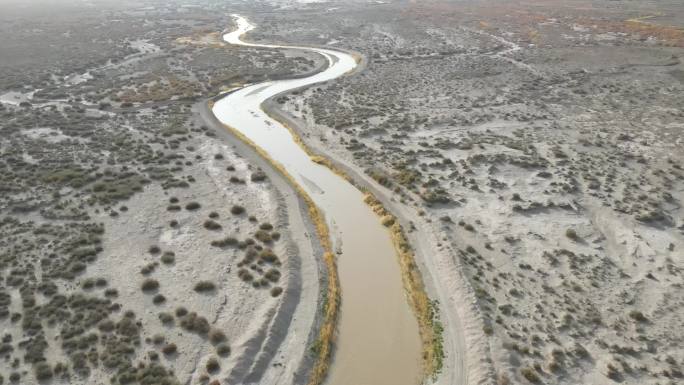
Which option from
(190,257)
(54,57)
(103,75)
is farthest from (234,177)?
(54,57)

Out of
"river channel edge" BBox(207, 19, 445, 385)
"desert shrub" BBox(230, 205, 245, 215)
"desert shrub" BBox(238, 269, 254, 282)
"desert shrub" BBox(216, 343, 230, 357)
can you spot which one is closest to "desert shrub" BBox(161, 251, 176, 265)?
"desert shrub" BBox(238, 269, 254, 282)

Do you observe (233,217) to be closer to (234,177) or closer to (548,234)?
(234,177)

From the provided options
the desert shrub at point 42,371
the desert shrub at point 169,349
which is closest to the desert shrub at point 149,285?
the desert shrub at point 169,349

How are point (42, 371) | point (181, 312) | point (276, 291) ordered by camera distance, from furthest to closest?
point (276, 291)
point (181, 312)
point (42, 371)

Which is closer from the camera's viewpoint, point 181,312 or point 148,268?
point 181,312

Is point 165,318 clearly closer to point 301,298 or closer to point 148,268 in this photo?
point 148,268

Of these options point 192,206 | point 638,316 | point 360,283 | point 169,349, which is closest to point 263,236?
point 192,206

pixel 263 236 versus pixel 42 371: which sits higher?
pixel 263 236
